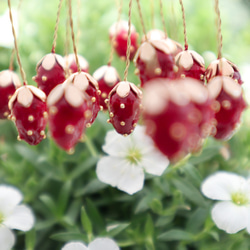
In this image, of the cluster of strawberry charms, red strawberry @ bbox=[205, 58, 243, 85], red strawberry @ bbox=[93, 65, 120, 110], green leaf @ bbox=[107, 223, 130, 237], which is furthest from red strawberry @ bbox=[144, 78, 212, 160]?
green leaf @ bbox=[107, 223, 130, 237]

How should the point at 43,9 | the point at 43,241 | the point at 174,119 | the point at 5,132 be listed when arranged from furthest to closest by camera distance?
the point at 43,9 → the point at 5,132 → the point at 43,241 → the point at 174,119

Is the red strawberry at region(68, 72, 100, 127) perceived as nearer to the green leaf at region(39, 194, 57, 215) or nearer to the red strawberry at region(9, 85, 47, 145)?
the red strawberry at region(9, 85, 47, 145)

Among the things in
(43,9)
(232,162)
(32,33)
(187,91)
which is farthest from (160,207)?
(43,9)

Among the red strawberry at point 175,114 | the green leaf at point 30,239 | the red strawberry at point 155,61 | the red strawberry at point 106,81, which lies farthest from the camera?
the green leaf at point 30,239

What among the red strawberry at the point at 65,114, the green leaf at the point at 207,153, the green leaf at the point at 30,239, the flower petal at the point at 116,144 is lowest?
the green leaf at the point at 30,239

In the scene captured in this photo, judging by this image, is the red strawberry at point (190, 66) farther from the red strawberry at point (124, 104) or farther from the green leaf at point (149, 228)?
the green leaf at point (149, 228)

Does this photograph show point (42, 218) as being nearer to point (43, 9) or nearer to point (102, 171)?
point (102, 171)

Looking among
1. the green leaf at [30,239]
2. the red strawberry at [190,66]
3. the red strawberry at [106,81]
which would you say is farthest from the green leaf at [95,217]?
the red strawberry at [190,66]
